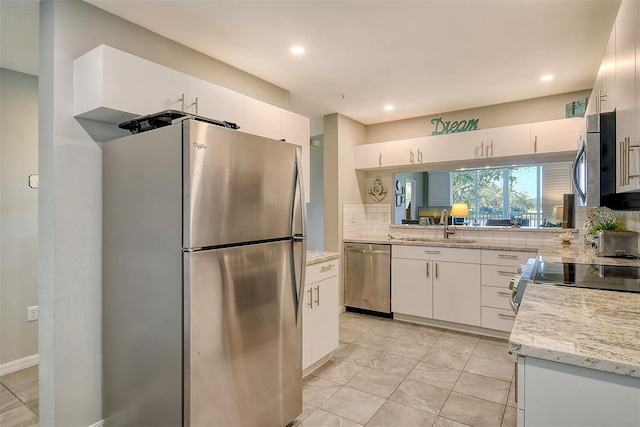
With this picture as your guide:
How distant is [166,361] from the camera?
154cm

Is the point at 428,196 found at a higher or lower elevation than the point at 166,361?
higher

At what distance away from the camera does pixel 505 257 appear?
3.32m

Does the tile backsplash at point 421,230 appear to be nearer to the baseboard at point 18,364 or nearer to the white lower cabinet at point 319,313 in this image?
the white lower cabinet at point 319,313

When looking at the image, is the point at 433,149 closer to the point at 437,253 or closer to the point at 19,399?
the point at 437,253

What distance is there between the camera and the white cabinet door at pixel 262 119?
262 centimetres

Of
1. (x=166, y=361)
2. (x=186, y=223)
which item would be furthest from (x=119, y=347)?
(x=186, y=223)

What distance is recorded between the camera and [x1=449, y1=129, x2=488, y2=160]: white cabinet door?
12.1 feet

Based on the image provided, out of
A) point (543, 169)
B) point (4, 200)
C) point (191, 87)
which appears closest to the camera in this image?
point (191, 87)

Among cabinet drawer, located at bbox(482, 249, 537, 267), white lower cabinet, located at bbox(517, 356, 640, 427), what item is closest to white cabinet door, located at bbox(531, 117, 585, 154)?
cabinet drawer, located at bbox(482, 249, 537, 267)

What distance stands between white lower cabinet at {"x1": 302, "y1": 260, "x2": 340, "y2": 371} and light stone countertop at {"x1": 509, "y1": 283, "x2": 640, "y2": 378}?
148 cm

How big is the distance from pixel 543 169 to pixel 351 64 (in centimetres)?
243

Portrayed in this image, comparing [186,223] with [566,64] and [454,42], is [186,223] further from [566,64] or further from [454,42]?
[566,64]

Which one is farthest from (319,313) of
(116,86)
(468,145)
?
(468,145)

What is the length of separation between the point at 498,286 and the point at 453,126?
1.92 meters
